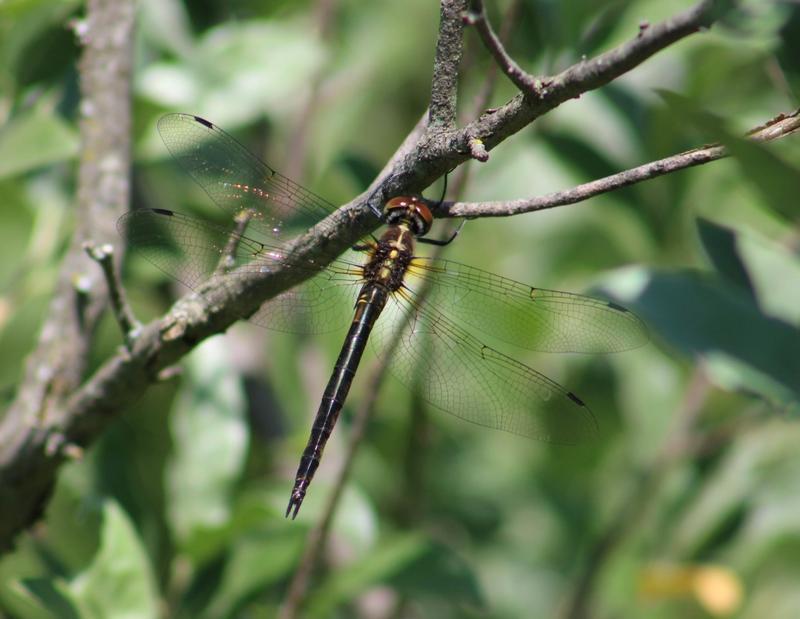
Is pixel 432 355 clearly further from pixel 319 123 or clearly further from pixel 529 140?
pixel 319 123

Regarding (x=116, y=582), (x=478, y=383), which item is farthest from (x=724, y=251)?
(x=116, y=582)

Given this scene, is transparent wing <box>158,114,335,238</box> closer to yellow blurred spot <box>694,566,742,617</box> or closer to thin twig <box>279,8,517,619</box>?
thin twig <box>279,8,517,619</box>

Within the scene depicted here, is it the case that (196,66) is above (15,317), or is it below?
above

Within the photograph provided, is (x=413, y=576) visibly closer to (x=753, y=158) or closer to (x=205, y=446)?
(x=205, y=446)

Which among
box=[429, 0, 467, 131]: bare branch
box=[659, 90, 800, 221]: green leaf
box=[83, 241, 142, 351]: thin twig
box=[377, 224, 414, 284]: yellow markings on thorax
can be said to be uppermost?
box=[377, 224, 414, 284]: yellow markings on thorax

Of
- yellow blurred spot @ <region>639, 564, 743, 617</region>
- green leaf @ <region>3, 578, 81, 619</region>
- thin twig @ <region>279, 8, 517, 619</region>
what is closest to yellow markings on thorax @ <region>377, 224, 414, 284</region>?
thin twig @ <region>279, 8, 517, 619</region>

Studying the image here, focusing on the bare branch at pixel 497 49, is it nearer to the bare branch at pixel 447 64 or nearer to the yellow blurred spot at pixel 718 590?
the bare branch at pixel 447 64

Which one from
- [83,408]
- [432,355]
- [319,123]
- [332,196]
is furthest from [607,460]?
[83,408]
